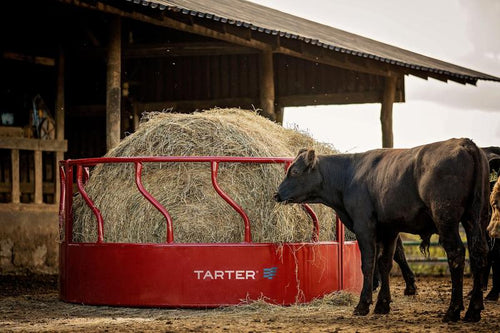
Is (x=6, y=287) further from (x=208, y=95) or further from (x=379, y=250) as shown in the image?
(x=208, y=95)

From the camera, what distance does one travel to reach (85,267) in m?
9.60

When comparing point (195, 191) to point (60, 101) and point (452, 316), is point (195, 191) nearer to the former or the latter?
point (452, 316)

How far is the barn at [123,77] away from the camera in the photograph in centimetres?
1393

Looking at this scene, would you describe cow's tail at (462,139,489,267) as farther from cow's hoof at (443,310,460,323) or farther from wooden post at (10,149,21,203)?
wooden post at (10,149,21,203)

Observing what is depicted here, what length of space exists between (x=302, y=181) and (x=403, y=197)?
1.07 metres

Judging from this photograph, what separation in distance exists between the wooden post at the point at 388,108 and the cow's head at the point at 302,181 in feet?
31.0

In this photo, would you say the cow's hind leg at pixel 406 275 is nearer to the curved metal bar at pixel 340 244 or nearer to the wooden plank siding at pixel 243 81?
the curved metal bar at pixel 340 244

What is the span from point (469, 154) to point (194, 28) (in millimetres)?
7023

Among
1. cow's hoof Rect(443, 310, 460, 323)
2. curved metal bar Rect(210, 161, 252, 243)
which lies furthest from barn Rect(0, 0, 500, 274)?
cow's hoof Rect(443, 310, 460, 323)

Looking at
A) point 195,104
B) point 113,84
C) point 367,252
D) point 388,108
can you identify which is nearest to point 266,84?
point 113,84

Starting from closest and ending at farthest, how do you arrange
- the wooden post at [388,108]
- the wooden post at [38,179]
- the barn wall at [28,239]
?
the barn wall at [28,239] < the wooden post at [38,179] < the wooden post at [388,108]

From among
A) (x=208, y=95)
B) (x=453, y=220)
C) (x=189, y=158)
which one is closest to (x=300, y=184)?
(x=189, y=158)

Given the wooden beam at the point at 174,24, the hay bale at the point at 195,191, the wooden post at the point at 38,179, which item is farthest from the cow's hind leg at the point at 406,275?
the wooden post at the point at 38,179

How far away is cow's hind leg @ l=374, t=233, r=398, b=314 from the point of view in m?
8.88
